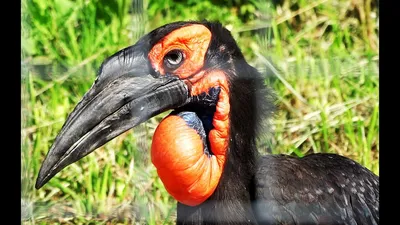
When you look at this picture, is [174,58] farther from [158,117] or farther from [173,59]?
[158,117]

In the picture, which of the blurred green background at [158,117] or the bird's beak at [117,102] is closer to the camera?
the bird's beak at [117,102]

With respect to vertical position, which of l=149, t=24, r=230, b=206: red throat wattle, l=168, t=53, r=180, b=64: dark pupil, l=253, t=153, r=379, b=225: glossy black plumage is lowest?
l=253, t=153, r=379, b=225: glossy black plumage

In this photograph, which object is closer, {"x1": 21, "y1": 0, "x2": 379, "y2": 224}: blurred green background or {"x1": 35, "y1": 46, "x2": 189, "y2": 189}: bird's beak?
{"x1": 35, "y1": 46, "x2": 189, "y2": 189}: bird's beak

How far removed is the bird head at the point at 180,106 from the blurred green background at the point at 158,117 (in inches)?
3.2

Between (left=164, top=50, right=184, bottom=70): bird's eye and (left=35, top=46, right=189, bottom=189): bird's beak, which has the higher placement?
(left=164, top=50, right=184, bottom=70): bird's eye

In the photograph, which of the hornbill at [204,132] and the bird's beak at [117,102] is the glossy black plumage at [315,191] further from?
the bird's beak at [117,102]

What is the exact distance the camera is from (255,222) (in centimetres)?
201

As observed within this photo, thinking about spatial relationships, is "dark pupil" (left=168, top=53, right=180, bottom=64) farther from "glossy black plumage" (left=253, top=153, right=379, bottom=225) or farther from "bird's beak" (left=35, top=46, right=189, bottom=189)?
"glossy black plumage" (left=253, top=153, right=379, bottom=225)

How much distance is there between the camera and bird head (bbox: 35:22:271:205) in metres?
1.93

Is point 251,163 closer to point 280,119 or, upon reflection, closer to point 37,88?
point 280,119

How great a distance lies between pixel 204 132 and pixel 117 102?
0.21 m

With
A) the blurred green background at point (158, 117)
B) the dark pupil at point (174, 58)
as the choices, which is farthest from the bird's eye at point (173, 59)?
the blurred green background at point (158, 117)

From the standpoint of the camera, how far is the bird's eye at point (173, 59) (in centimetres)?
194

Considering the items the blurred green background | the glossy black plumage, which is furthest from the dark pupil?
the glossy black plumage
